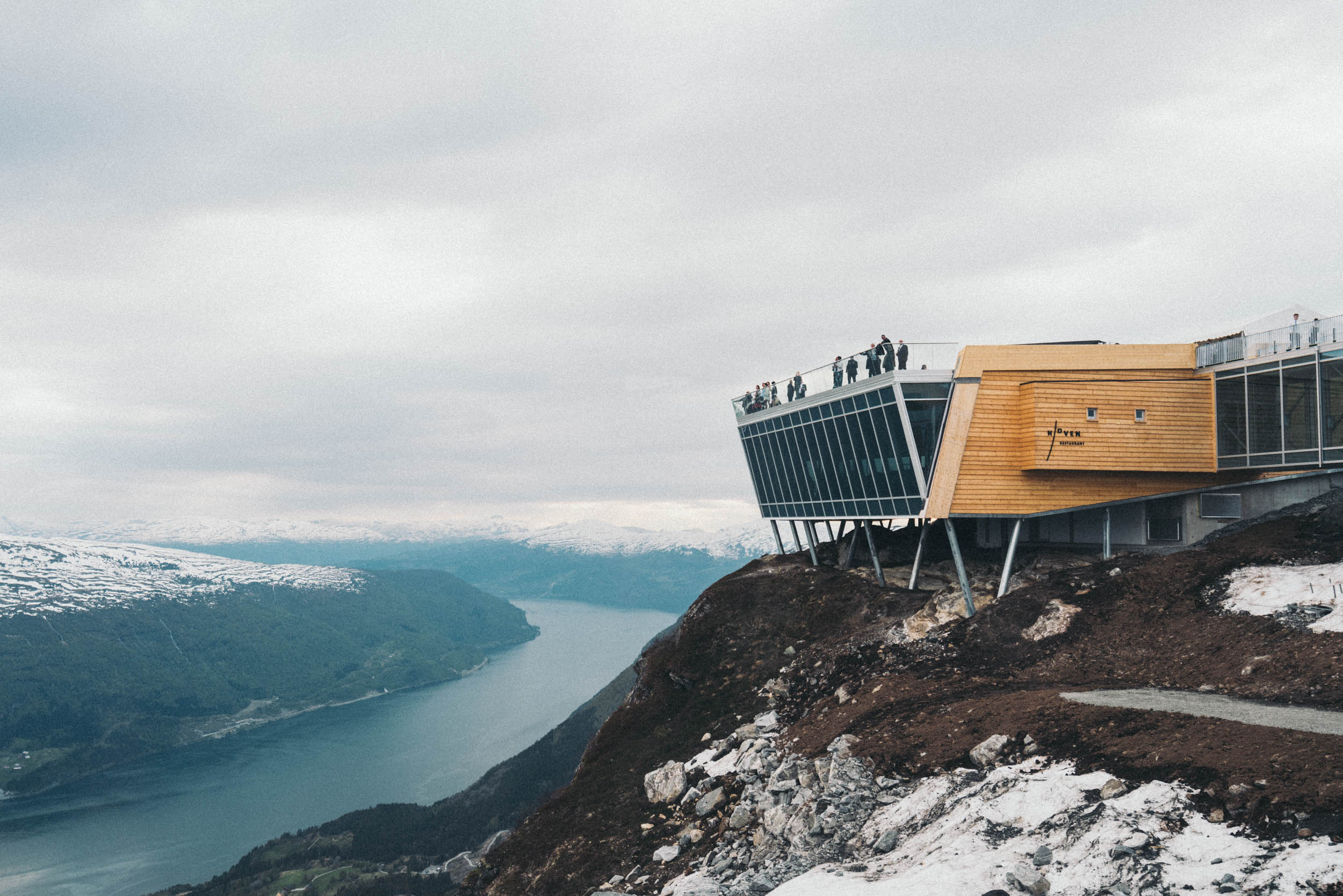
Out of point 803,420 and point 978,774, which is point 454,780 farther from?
point 978,774

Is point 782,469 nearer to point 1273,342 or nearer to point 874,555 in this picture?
point 874,555

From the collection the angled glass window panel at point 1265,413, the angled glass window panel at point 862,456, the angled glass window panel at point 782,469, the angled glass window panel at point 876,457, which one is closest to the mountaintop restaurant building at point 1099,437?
the angled glass window panel at point 1265,413

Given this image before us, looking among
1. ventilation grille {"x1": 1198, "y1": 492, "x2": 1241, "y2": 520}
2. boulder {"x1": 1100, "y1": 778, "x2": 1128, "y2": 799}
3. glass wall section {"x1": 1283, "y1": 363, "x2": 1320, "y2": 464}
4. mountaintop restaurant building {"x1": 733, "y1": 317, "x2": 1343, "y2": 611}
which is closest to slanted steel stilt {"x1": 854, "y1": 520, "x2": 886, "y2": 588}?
mountaintop restaurant building {"x1": 733, "y1": 317, "x2": 1343, "y2": 611}

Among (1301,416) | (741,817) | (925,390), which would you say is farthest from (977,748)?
(1301,416)

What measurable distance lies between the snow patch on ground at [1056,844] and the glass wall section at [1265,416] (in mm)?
30582

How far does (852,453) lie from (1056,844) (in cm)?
3631

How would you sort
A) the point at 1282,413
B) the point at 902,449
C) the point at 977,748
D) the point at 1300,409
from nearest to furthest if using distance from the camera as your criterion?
the point at 977,748 → the point at 1300,409 → the point at 1282,413 → the point at 902,449

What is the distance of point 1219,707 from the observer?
25.2 meters

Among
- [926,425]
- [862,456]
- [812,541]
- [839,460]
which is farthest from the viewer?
[812,541]

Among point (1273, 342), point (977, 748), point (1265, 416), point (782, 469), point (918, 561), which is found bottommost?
point (977, 748)

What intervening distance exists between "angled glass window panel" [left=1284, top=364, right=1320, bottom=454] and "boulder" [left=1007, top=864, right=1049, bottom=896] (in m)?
34.3

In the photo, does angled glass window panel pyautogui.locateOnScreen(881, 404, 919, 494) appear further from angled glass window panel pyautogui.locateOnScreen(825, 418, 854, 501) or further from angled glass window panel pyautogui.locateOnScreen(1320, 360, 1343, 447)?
angled glass window panel pyautogui.locateOnScreen(1320, 360, 1343, 447)

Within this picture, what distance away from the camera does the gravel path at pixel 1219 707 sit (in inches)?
869

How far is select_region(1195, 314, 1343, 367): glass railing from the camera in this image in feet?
131
